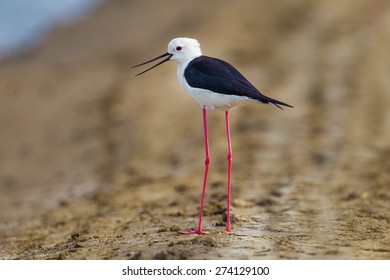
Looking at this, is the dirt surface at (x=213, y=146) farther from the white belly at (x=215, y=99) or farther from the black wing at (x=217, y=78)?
the black wing at (x=217, y=78)

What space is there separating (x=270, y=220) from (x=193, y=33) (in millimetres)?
11811

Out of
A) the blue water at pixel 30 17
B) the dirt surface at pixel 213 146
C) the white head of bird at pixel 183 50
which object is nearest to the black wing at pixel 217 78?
the white head of bird at pixel 183 50

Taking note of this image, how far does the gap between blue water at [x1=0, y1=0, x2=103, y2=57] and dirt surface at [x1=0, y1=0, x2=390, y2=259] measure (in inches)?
138

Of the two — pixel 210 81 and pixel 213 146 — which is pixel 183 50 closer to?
pixel 210 81

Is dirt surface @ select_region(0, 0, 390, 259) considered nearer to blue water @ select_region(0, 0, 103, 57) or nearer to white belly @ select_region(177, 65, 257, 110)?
white belly @ select_region(177, 65, 257, 110)

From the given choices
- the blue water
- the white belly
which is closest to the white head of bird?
the white belly

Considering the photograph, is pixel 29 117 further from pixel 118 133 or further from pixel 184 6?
pixel 184 6

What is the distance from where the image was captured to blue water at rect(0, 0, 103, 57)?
25.1m

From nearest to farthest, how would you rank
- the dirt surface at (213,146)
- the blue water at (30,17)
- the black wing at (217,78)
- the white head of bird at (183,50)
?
the black wing at (217,78)
the white head of bird at (183,50)
the dirt surface at (213,146)
the blue water at (30,17)

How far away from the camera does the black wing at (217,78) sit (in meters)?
6.17

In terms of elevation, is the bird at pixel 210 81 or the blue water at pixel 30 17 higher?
the blue water at pixel 30 17

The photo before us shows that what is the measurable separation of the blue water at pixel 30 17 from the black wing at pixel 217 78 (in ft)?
58.2

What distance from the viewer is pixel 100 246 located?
21.4 ft
